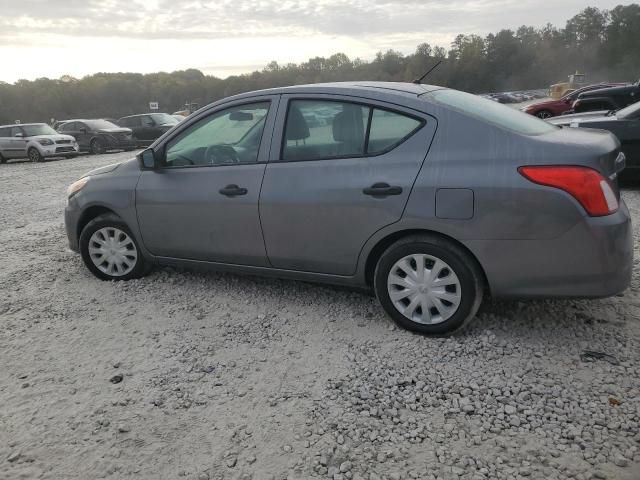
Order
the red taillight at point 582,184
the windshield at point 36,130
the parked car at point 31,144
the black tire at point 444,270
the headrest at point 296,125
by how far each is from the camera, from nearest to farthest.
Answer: the red taillight at point 582,184 → the black tire at point 444,270 → the headrest at point 296,125 → the parked car at point 31,144 → the windshield at point 36,130

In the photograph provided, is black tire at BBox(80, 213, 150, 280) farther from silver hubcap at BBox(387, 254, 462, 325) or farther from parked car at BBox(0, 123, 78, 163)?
parked car at BBox(0, 123, 78, 163)

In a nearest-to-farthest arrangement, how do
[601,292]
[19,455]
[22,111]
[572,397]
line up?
[19,455] → [572,397] → [601,292] → [22,111]

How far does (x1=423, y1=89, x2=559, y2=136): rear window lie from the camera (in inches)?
130

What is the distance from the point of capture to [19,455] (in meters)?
2.51

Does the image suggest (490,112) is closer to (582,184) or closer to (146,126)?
(582,184)

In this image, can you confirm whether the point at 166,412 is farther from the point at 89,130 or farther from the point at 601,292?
the point at 89,130

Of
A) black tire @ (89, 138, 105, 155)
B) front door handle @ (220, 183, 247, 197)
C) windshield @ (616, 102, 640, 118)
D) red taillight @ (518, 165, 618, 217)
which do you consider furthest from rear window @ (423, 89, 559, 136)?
black tire @ (89, 138, 105, 155)

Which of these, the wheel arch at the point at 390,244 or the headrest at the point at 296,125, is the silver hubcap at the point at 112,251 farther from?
the wheel arch at the point at 390,244

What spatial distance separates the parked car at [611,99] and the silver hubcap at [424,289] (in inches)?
482

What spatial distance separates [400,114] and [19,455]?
2.81 metres

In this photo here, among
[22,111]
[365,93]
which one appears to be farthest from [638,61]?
[365,93]

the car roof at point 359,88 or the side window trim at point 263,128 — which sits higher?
the car roof at point 359,88

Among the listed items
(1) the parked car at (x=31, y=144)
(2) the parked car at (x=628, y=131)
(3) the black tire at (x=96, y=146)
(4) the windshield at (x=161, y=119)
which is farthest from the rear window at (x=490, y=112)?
(4) the windshield at (x=161, y=119)

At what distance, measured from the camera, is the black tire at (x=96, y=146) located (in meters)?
21.9
